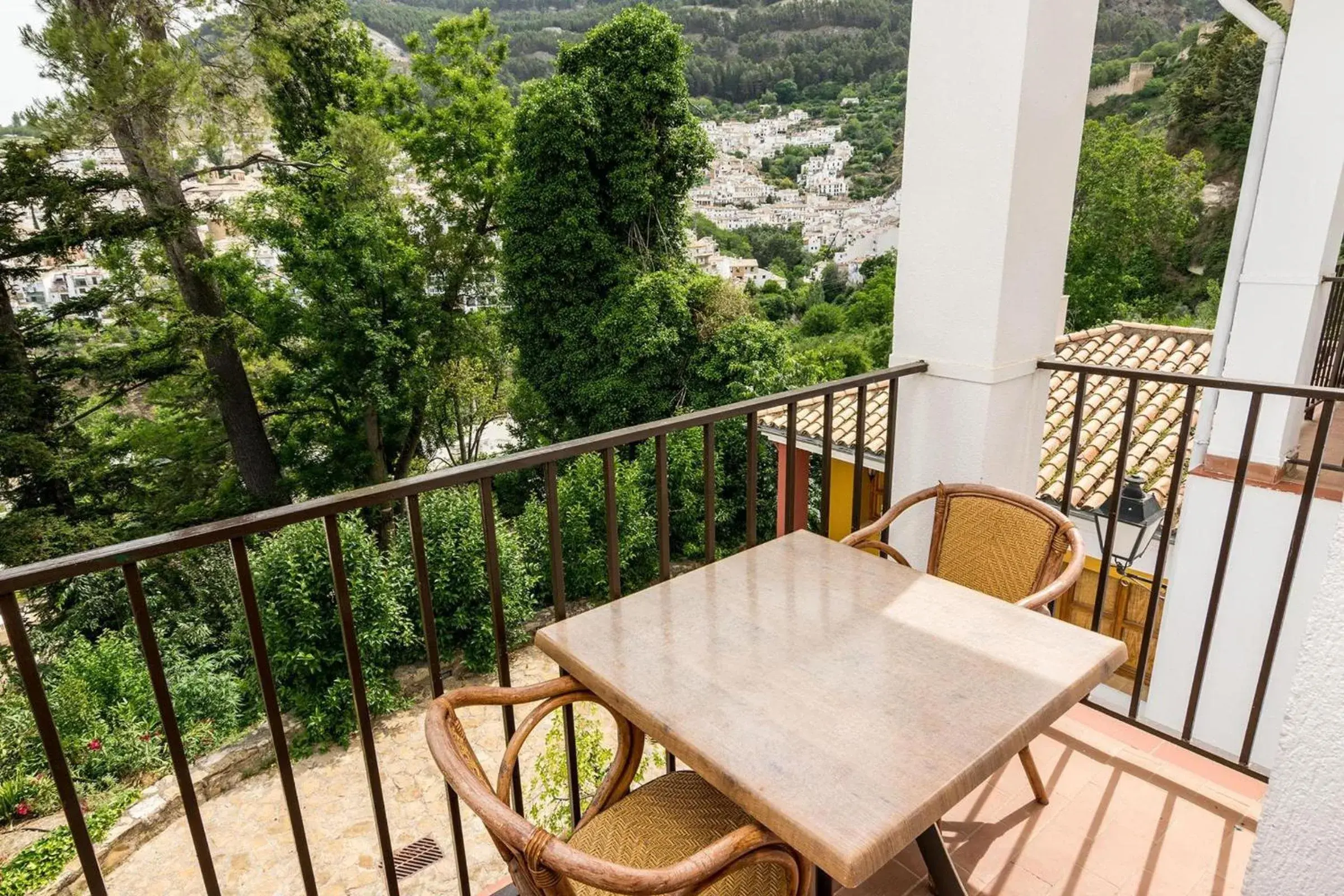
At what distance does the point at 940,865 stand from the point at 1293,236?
4.59 m

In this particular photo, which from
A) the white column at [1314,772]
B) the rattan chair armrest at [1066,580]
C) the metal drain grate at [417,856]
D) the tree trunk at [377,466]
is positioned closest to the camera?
the white column at [1314,772]

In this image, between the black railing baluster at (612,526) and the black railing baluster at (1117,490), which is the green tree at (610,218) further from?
the black railing baluster at (612,526)

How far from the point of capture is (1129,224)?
21.8 meters

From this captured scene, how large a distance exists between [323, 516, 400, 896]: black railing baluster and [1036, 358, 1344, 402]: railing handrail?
1.90 meters

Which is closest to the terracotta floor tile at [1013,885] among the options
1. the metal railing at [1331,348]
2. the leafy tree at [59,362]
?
the metal railing at [1331,348]

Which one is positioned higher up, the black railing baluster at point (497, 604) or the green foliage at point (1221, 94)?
the green foliage at point (1221, 94)

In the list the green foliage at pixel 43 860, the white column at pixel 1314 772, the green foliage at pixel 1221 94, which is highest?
the green foliage at pixel 1221 94

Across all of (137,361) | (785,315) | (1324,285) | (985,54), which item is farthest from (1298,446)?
(785,315)

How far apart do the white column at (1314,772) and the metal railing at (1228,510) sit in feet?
4.04

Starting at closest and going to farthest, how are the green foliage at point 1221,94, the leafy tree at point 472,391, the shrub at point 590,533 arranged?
1. the shrub at point 590,533
2. the leafy tree at point 472,391
3. the green foliage at point 1221,94

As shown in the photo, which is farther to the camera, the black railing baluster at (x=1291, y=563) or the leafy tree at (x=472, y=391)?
the leafy tree at (x=472, y=391)

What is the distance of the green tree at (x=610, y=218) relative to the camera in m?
12.9

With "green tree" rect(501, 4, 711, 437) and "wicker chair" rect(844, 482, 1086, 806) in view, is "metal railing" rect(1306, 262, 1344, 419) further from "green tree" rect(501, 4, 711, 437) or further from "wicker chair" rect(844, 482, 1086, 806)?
"green tree" rect(501, 4, 711, 437)

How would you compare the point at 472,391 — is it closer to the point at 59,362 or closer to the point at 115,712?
the point at 59,362
